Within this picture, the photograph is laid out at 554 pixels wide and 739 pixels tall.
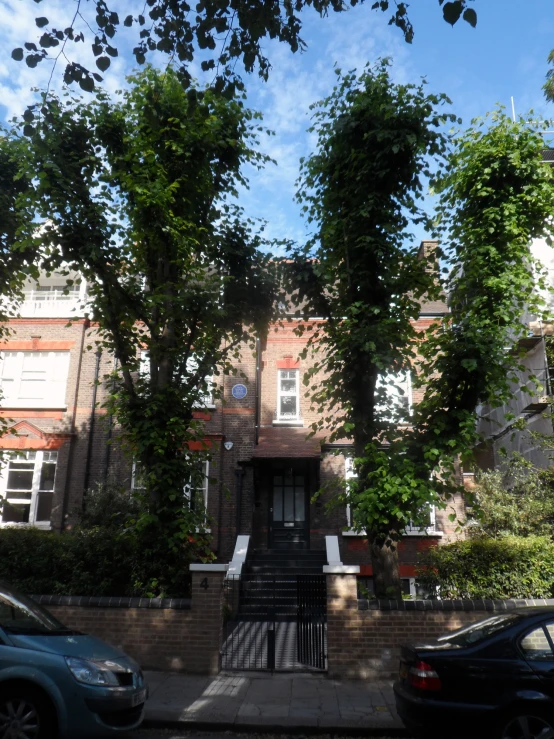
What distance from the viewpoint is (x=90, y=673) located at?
573cm

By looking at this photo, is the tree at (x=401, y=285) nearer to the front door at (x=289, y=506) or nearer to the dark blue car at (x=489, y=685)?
the dark blue car at (x=489, y=685)

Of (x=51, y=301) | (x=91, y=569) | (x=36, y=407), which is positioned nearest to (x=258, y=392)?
(x=36, y=407)

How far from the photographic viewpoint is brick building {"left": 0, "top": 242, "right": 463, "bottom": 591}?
17.1 m

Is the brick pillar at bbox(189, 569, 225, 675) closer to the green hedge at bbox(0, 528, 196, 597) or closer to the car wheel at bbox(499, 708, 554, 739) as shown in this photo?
the green hedge at bbox(0, 528, 196, 597)

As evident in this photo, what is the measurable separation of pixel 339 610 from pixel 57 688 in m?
4.65

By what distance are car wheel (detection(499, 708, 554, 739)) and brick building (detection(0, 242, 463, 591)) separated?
36.3 ft

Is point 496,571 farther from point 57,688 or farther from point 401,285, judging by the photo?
point 57,688

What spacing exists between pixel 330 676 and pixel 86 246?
8.09 meters

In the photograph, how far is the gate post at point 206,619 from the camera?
900 cm

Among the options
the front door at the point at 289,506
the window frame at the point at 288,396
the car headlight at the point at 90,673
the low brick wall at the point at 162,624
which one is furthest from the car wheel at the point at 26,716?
the window frame at the point at 288,396

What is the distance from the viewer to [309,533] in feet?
56.6

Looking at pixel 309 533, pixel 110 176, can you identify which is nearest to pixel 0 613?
pixel 110 176

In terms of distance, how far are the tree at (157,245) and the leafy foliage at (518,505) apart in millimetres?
6595

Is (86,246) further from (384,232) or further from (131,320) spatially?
(384,232)
